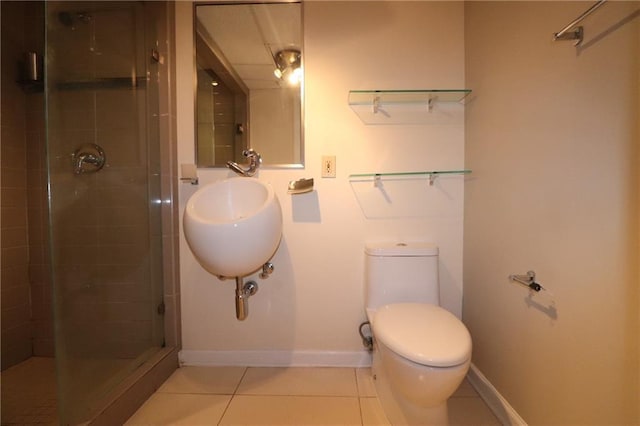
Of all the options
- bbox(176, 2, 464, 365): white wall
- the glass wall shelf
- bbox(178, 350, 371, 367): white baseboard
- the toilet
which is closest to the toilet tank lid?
the toilet

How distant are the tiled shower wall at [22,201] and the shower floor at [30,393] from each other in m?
0.08

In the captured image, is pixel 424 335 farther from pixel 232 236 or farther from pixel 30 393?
pixel 30 393

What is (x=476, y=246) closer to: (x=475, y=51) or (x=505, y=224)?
(x=505, y=224)

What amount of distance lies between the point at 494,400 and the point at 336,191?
3.72ft

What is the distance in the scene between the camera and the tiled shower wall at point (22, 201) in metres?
1.27

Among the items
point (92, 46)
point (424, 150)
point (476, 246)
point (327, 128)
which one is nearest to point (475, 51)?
point (424, 150)

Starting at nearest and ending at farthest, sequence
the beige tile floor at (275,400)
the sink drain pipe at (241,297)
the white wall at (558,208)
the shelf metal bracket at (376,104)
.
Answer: the white wall at (558,208) < the beige tile floor at (275,400) < the sink drain pipe at (241,297) < the shelf metal bracket at (376,104)

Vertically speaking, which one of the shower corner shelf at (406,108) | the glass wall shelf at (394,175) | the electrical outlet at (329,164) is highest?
the shower corner shelf at (406,108)

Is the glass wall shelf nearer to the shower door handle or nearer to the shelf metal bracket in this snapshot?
the shelf metal bracket

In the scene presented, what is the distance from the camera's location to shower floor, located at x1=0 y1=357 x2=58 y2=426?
96 centimetres

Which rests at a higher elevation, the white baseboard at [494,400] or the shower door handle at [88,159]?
the shower door handle at [88,159]

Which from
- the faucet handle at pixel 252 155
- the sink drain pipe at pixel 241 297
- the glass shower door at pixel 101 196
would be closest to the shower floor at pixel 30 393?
the glass shower door at pixel 101 196

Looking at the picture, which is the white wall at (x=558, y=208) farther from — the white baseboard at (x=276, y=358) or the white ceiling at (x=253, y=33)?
the white ceiling at (x=253, y=33)

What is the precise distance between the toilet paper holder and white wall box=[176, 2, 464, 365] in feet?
1.40
